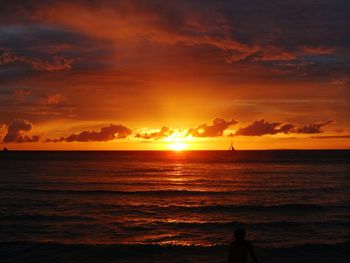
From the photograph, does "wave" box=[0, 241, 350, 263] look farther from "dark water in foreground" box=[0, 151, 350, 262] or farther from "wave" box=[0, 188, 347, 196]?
"wave" box=[0, 188, 347, 196]

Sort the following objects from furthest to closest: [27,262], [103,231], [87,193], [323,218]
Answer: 1. [87,193]
2. [323,218]
3. [103,231]
4. [27,262]

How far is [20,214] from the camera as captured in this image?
32.0m

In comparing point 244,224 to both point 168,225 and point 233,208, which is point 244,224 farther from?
point 233,208

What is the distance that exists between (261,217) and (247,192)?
14606mm

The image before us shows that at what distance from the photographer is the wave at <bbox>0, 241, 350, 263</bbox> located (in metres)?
21.5

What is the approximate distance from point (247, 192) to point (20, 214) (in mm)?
23897

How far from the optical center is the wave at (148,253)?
70.6 feet

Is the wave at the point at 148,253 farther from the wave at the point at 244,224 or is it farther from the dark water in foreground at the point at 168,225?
the wave at the point at 244,224

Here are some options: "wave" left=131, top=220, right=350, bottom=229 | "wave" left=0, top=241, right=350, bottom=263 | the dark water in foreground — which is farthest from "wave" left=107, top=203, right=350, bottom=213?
"wave" left=0, top=241, right=350, bottom=263

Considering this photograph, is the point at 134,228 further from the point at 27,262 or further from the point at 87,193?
the point at 87,193

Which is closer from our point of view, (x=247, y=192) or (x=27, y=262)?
(x=27, y=262)

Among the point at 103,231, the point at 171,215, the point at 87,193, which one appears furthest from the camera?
the point at 87,193

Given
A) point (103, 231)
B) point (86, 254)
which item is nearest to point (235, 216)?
point (103, 231)

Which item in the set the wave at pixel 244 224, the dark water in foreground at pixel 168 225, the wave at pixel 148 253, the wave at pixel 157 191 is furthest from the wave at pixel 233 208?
the wave at pixel 148 253
